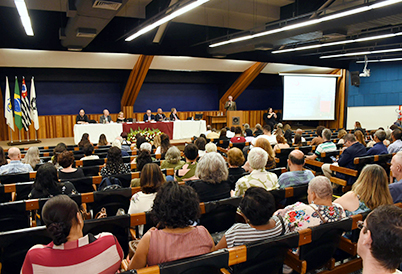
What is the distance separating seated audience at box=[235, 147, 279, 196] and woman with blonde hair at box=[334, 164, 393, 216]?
70cm

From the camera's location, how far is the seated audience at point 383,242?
108 centimetres

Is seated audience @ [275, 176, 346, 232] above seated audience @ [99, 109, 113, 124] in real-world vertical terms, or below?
below

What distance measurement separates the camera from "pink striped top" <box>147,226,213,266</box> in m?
1.56

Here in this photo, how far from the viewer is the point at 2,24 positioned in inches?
309

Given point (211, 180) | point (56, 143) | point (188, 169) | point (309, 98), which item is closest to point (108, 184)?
point (188, 169)

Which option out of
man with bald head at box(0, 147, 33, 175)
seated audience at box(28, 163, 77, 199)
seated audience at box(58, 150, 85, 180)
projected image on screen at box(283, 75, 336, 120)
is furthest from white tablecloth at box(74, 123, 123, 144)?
projected image on screen at box(283, 75, 336, 120)

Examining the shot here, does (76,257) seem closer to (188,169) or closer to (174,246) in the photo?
(174,246)

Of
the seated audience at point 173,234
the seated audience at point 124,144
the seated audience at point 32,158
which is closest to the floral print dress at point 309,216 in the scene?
the seated audience at point 173,234

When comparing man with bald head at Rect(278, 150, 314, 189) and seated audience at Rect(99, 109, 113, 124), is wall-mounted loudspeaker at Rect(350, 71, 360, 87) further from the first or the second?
man with bald head at Rect(278, 150, 314, 189)

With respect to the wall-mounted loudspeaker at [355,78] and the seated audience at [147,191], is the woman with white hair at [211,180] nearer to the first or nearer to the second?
the seated audience at [147,191]

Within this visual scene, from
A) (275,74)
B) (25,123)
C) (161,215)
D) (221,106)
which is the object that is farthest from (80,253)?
(275,74)

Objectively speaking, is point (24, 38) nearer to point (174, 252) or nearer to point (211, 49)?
point (211, 49)

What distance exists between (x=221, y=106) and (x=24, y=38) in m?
8.48

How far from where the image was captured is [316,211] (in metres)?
2.06
